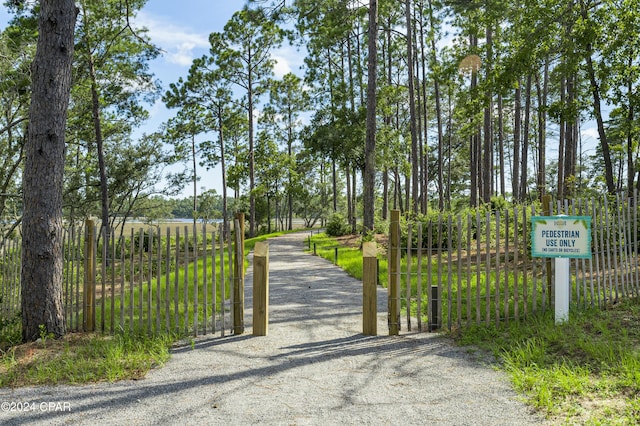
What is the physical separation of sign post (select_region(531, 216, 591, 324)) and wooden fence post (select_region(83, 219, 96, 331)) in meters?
6.10

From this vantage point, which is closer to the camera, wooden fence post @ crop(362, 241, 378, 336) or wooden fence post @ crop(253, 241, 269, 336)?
wooden fence post @ crop(362, 241, 378, 336)

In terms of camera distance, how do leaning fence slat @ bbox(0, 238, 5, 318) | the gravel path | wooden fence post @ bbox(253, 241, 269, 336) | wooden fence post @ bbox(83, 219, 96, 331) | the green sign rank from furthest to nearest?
leaning fence slat @ bbox(0, 238, 5, 318) → wooden fence post @ bbox(83, 219, 96, 331) → wooden fence post @ bbox(253, 241, 269, 336) → the green sign → the gravel path

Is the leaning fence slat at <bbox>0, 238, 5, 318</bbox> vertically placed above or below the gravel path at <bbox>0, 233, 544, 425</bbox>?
above

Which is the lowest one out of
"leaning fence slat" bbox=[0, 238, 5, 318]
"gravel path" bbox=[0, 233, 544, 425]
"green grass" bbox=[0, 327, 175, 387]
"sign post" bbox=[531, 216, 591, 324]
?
"gravel path" bbox=[0, 233, 544, 425]

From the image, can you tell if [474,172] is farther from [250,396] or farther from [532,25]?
[250,396]

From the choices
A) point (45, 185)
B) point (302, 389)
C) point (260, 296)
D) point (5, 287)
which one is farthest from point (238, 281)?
point (5, 287)

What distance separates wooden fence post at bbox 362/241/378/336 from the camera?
6.15 meters

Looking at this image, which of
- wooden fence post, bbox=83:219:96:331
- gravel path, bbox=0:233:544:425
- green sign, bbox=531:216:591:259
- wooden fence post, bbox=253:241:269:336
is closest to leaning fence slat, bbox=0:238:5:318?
wooden fence post, bbox=83:219:96:331

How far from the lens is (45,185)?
5977 millimetres

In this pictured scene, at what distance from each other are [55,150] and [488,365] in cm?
604

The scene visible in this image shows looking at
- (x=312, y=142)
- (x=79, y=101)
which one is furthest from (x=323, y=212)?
(x=79, y=101)

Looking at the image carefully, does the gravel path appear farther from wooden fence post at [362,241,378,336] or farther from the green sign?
the green sign

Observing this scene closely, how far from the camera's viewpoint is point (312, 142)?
2650 cm

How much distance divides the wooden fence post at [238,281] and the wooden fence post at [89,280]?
79.4 inches
